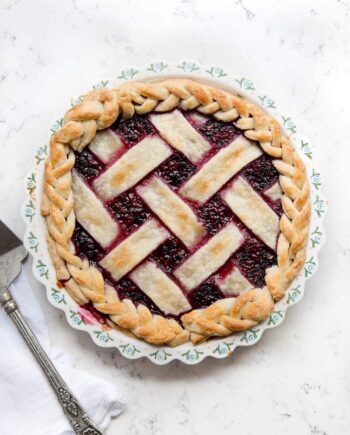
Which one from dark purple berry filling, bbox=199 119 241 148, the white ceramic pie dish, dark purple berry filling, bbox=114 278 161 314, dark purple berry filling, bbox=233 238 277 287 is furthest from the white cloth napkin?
dark purple berry filling, bbox=199 119 241 148

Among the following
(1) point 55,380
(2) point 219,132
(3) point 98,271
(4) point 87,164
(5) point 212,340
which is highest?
(4) point 87,164

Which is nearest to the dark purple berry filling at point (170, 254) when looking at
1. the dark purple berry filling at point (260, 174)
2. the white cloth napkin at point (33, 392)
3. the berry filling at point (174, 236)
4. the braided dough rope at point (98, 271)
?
the berry filling at point (174, 236)

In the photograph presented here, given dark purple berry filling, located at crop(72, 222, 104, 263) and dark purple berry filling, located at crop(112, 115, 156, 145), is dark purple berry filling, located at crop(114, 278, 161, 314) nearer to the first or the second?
dark purple berry filling, located at crop(72, 222, 104, 263)

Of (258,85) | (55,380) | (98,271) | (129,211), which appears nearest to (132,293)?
(98,271)

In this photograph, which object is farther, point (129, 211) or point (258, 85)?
point (258, 85)

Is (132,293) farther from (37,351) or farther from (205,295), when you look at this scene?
(37,351)

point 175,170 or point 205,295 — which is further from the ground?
point 175,170
